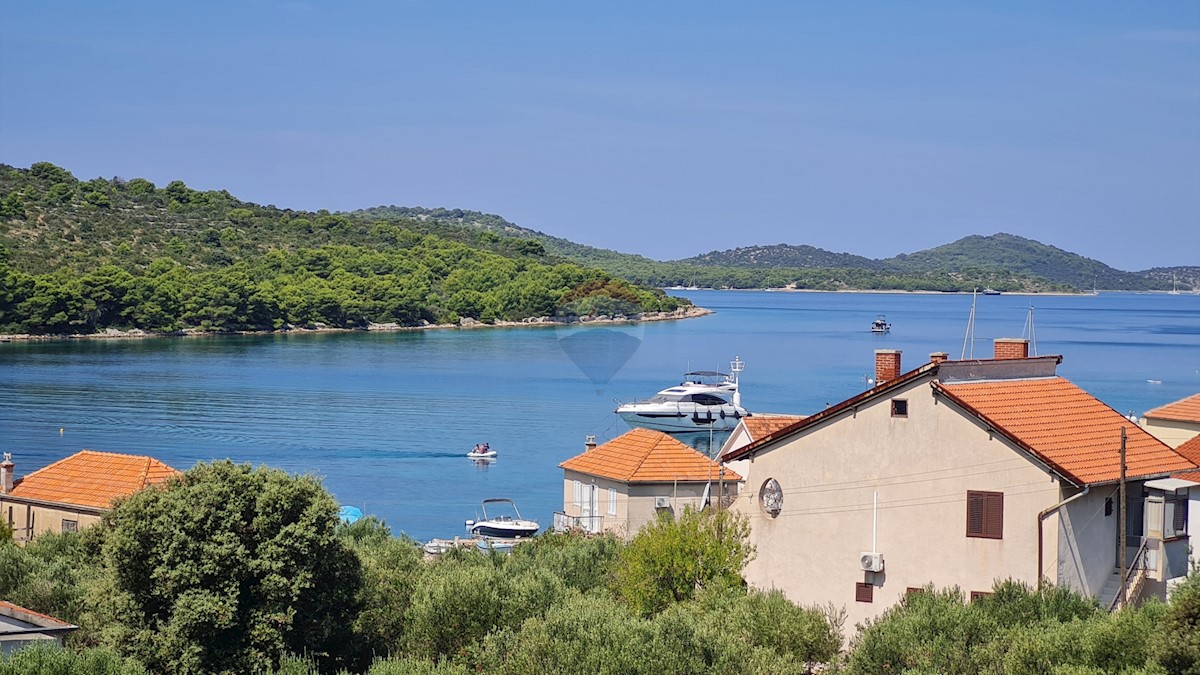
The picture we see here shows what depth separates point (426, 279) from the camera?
5714 inches

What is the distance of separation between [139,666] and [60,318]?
316 ft

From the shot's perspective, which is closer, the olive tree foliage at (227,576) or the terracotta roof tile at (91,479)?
the olive tree foliage at (227,576)

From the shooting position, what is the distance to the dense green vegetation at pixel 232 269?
110 metres

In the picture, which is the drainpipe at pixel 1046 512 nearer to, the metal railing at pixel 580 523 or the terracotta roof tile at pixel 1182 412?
the terracotta roof tile at pixel 1182 412

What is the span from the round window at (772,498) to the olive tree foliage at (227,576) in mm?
5876

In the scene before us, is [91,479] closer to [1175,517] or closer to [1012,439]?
[1012,439]

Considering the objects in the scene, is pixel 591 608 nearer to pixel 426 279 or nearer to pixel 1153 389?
pixel 1153 389

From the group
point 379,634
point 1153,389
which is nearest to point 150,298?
point 1153,389

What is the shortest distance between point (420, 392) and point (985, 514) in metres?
60.1

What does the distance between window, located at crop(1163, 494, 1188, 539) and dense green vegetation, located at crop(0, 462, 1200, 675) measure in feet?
8.20

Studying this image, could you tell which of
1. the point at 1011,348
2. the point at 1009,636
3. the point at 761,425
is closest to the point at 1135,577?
the point at 1011,348

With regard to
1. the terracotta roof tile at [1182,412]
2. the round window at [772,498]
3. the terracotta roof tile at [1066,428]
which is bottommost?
the round window at [772,498]

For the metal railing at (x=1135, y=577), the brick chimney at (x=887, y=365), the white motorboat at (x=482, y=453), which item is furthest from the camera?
the white motorboat at (x=482, y=453)

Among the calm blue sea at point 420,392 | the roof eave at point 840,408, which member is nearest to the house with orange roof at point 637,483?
the roof eave at point 840,408
